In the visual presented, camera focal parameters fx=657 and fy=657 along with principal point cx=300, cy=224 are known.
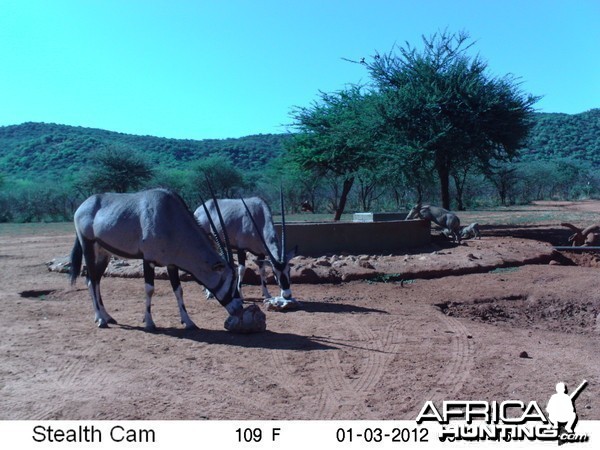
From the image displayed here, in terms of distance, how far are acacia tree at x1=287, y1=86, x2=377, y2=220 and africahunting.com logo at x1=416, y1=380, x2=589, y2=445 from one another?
18042mm

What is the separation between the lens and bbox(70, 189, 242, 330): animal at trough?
8508mm

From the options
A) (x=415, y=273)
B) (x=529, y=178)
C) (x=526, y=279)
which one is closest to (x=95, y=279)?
(x=415, y=273)

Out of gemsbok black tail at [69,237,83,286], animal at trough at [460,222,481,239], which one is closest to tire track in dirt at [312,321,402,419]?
gemsbok black tail at [69,237,83,286]

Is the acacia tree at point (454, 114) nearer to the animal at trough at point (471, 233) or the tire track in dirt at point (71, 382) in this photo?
the animal at trough at point (471, 233)

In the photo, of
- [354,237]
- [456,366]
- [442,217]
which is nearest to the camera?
[456,366]

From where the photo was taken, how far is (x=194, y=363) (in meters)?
6.92

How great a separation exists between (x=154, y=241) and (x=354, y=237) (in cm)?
835

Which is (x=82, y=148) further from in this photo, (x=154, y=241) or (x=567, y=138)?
(x=154, y=241)

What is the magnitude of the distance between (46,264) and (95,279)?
7.31 m

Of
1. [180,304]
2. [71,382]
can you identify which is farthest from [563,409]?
[180,304]

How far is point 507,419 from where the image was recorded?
16.2 feet


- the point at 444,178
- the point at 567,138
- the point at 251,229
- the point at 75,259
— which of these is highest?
the point at 567,138

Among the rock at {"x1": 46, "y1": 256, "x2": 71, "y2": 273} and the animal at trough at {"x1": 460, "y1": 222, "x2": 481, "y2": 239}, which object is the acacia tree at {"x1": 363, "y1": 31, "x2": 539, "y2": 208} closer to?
the animal at trough at {"x1": 460, "y1": 222, "x2": 481, "y2": 239}

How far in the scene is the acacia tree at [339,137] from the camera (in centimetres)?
2372
